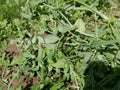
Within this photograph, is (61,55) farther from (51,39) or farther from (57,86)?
(57,86)

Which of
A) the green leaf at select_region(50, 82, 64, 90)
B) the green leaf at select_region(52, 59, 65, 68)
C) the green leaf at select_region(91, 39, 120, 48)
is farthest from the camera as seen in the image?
the green leaf at select_region(52, 59, 65, 68)

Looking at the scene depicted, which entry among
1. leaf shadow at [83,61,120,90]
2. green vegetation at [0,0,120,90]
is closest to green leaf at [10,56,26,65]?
green vegetation at [0,0,120,90]

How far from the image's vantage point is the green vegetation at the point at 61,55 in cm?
243

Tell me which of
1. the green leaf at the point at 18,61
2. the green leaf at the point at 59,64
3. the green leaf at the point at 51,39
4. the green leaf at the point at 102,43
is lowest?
the green leaf at the point at 59,64

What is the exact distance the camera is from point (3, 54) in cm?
275

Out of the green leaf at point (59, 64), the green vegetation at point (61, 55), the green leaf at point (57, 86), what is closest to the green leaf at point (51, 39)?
the green vegetation at point (61, 55)

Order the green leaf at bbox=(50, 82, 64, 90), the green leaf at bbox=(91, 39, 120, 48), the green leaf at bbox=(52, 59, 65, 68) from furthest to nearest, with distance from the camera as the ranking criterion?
the green leaf at bbox=(52, 59, 65, 68), the green leaf at bbox=(50, 82, 64, 90), the green leaf at bbox=(91, 39, 120, 48)

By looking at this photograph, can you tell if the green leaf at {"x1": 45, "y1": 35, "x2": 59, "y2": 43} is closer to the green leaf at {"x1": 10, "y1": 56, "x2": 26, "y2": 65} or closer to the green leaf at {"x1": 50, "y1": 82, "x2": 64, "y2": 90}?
the green leaf at {"x1": 10, "y1": 56, "x2": 26, "y2": 65}

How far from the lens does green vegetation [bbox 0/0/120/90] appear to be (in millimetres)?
2426

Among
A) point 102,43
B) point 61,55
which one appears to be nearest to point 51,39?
point 61,55

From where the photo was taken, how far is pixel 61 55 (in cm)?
254

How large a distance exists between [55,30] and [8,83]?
0.62 meters

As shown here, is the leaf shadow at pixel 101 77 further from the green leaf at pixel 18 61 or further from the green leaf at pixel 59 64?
the green leaf at pixel 18 61

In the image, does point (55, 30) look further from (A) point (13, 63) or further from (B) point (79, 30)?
(A) point (13, 63)
